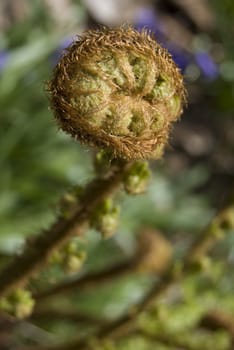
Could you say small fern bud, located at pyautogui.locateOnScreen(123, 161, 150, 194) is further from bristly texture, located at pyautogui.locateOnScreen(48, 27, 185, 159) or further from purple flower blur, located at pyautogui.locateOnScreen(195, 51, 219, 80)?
purple flower blur, located at pyautogui.locateOnScreen(195, 51, 219, 80)

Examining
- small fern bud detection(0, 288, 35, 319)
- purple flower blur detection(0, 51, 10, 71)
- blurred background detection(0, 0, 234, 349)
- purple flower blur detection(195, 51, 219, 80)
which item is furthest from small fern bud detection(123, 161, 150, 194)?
purple flower blur detection(195, 51, 219, 80)

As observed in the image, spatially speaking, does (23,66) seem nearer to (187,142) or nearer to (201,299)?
(201,299)

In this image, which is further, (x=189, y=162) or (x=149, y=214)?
(x=189, y=162)

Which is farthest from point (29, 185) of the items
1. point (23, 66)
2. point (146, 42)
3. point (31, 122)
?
point (146, 42)

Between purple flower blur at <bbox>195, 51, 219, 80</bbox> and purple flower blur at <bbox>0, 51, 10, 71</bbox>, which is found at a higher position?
purple flower blur at <bbox>195, 51, 219, 80</bbox>

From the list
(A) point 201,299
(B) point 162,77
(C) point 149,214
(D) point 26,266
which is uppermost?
(C) point 149,214

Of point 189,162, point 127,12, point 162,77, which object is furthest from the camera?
point 127,12

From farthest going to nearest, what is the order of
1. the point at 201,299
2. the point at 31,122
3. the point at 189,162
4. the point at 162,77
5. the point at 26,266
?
the point at 189,162 → the point at 31,122 → the point at 201,299 → the point at 26,266 → the point at 162,77

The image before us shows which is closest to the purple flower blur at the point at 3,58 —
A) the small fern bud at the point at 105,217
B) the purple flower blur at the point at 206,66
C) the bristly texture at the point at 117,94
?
the purple flower blur at the point at 206,66
